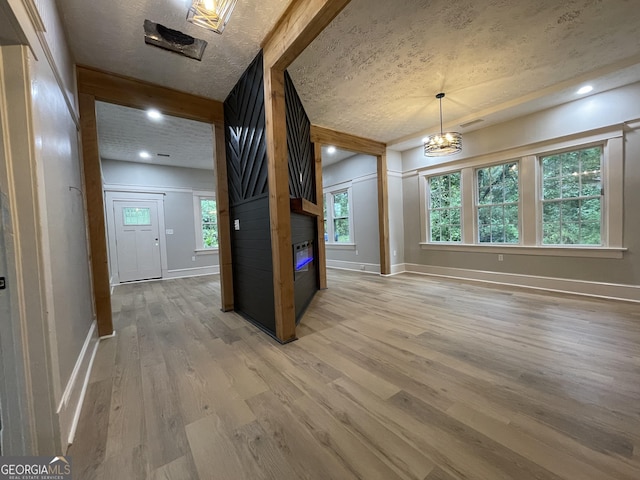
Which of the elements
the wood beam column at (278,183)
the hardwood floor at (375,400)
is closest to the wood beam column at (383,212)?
the hardwood floor at (375,400)

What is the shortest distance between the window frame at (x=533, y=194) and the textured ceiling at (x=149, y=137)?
4404mm

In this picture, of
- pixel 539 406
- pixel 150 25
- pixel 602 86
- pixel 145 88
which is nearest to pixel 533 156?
pixel 602 86

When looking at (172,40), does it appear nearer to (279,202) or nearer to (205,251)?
(279,202)

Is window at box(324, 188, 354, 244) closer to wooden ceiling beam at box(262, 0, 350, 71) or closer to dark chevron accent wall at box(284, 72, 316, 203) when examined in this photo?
dark chevron accent wall at box(284, 72, 316, 203)

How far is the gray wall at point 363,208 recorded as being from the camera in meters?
5.38

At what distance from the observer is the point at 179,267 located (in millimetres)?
6012

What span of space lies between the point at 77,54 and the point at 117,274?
4499 mm

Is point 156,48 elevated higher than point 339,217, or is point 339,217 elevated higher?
point 156,48

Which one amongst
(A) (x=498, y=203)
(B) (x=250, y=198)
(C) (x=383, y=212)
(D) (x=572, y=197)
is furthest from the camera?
(C) (x=383, y=212)

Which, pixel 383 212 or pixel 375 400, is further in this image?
pixel 383 212

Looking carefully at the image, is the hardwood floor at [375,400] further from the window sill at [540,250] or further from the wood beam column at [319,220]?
the wood beam column at [319,220]

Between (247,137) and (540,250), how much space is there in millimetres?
4465

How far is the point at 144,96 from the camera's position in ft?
8.98

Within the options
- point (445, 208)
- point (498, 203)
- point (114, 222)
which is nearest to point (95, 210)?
point (114, 222)
